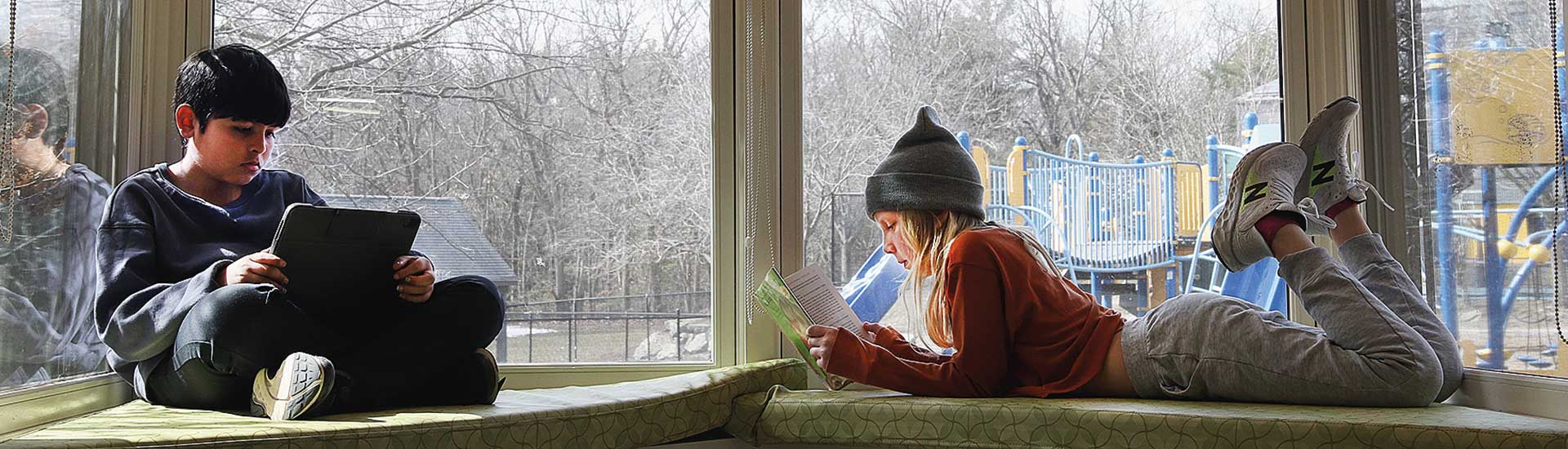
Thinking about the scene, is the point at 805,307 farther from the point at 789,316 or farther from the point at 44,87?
the point at 44,87

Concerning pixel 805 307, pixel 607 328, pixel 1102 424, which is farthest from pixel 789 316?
pixel 1102 424

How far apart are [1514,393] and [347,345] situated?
1.77 m

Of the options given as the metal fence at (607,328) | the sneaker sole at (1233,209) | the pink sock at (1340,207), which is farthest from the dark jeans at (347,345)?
the pink sock at (1340,207)

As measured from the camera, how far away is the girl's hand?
71.5 inches

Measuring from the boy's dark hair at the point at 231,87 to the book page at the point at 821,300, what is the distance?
0.91 metres

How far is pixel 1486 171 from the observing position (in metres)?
1.83

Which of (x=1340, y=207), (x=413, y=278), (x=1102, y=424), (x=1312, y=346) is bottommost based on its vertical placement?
(x=1102, y=424)

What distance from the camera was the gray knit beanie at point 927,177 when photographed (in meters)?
1.93

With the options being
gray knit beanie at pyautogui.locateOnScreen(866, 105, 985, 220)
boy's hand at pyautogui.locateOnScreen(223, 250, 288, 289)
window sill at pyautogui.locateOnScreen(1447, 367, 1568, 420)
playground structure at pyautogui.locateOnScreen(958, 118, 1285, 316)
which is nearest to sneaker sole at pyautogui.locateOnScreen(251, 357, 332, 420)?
boy's hand at pyautogui.locateOnScreen(223, 250, 288, 289)

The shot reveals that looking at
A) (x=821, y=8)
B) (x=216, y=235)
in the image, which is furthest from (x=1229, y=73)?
(x=216, y=235)

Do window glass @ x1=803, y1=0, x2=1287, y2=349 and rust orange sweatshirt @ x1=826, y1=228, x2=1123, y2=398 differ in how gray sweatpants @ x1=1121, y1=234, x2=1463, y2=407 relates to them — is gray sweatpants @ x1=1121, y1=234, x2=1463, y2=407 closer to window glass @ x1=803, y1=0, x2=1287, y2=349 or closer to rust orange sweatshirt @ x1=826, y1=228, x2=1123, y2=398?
rust orange sweatshirt @ x1=826, y1=228, x2=1123, y2=398

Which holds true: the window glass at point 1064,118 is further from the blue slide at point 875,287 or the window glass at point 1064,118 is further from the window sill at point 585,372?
the window sill at point 585,372

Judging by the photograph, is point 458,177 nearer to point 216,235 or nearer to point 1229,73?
point 216,235

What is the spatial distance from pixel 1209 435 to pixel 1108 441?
136 mm
